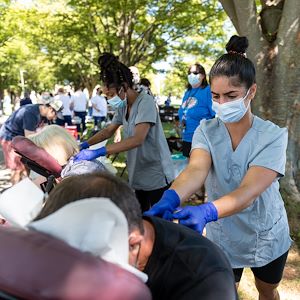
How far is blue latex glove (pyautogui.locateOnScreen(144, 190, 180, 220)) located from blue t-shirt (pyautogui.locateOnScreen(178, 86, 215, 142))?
3.47m

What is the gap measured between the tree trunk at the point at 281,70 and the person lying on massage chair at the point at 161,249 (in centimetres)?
324

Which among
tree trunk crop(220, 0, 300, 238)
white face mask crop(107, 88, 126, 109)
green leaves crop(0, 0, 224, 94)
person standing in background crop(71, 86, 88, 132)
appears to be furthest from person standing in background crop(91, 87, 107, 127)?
white face mask crop(107, 88, 126, 109)

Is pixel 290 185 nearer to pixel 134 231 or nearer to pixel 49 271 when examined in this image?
pixel 134 231

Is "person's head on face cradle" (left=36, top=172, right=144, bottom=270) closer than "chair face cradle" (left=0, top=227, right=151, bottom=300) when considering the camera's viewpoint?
No

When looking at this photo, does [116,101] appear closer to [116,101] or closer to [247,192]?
[116,101]

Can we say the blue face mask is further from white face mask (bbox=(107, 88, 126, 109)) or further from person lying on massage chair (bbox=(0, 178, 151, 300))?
person lying on massage chair (bbox=(0, 178, 151, 300))

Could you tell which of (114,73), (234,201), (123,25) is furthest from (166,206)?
(123,25)

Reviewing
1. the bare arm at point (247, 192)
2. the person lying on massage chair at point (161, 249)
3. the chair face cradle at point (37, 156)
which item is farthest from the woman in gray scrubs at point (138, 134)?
the person lying on massage chair at point (161, 249)

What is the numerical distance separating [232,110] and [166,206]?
0.60 metres

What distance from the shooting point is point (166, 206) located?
1.70 metres

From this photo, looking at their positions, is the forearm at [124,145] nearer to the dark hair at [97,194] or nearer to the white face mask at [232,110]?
the white face mask at [232,110]

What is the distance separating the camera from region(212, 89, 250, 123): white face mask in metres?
1.99

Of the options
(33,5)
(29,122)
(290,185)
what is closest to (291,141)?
(290,185)

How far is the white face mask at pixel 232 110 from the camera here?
1.99 m
